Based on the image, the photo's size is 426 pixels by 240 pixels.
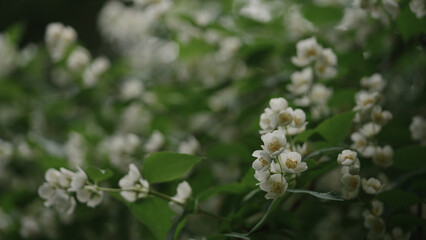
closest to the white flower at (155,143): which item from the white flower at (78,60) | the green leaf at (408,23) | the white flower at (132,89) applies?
the white flower at (132,89)

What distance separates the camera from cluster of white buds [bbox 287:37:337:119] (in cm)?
99

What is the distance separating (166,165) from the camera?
771 mm

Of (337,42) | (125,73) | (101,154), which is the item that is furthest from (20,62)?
(337,42)

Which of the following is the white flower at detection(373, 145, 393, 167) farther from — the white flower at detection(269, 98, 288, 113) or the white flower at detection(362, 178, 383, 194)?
the white flower at detection(269, 98, 288, 113)

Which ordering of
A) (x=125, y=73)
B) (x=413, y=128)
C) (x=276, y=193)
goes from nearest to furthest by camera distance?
(x=276, y=193), (x=413, y=128), (x=125, y=73)

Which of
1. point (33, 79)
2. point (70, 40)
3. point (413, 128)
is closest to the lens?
point (413, 128)

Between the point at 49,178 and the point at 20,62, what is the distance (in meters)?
1.31

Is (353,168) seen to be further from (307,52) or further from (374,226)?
(307,52)

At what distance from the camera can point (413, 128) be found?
920 millimetres

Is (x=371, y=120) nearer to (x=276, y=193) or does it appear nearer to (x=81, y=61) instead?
(x=276, y=193)

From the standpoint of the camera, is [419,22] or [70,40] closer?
[419,22]

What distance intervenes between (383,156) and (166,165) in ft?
1.45

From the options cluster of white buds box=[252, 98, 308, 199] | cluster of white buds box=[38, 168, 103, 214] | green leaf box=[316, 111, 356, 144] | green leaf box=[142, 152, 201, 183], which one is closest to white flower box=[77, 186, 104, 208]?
cluster of white buds box=[38, 168, 103, 214]

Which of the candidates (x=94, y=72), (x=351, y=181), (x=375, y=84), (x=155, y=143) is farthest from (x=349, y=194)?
(x=94, y=72)
